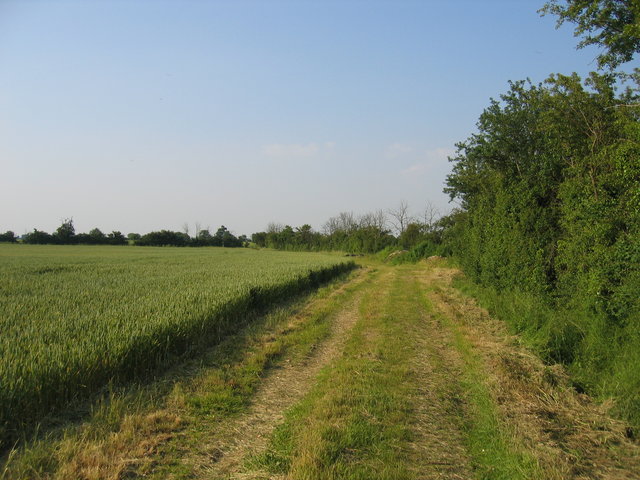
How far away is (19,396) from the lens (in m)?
4.25

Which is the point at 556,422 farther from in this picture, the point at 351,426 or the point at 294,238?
the point at 294,238

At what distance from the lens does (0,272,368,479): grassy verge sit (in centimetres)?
355

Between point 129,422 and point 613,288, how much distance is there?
752cm

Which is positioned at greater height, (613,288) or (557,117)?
(557,117)

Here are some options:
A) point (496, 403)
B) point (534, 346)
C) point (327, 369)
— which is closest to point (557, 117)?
point (534, 346)

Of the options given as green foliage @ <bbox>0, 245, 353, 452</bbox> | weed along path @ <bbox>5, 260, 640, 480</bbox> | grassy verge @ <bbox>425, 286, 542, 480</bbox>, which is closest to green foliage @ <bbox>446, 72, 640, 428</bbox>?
weed along path @ <bbox>5, 260, 640, 480</bbox>

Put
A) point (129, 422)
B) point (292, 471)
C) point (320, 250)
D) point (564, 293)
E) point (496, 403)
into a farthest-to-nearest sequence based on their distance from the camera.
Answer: point (320, 250) < point (564, 293) < point (496, 403) < point (129, 422) < point (292, 471)

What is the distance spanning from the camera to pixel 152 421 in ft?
14.5

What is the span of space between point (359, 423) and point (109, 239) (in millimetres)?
94792

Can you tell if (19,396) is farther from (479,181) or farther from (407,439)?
(479,181)

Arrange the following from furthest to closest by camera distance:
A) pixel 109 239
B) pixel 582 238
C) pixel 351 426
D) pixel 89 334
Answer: pixel 109 239
pixel 582 238
pixel 89 334
pixel 351 426

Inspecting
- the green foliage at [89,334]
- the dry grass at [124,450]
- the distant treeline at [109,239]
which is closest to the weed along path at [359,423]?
the dry grass at [124,450]

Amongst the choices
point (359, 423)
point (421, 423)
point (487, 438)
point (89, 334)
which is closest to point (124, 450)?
point (359, 423)

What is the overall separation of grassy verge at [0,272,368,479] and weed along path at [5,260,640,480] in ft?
0.06
